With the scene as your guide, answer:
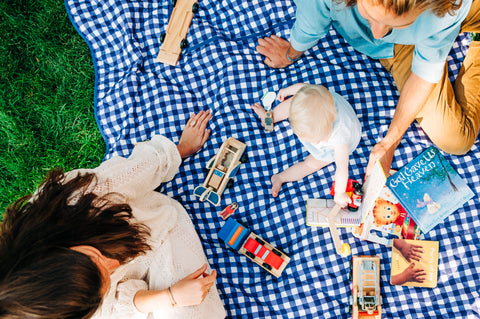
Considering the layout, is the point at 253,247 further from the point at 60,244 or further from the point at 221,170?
the point at 60,244

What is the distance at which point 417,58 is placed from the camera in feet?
5.50

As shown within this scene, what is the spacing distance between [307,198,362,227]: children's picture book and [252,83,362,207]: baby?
2.4 inches

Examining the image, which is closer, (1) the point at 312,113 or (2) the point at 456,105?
(1) the point at 312,113

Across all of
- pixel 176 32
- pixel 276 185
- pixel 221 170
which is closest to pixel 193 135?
pixel 221 170

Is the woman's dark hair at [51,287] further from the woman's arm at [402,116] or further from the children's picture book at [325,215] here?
the woman's arm at [402,116]

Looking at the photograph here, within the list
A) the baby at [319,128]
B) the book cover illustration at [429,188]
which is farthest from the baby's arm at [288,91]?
the book cover illustration at [429,188]

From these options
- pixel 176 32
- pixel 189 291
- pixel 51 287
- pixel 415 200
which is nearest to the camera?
pixel 51 287

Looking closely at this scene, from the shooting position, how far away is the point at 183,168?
6.68 feet

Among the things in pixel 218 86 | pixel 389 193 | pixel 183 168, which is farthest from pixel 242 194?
pixel 389 193

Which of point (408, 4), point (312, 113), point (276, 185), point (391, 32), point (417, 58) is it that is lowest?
point (276, 185)

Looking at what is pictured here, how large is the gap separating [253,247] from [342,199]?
0.49 m

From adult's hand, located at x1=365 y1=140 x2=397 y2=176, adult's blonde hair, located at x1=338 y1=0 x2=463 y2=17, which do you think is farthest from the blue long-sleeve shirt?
adult's hand, located at x1=365 y1=140 x2=397 y2=176

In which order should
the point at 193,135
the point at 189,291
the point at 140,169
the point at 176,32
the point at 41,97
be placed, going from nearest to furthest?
the point at 189,291 → the point at 140,169 → the point at 193,135 → the point at 176,32 → the point at 41,97

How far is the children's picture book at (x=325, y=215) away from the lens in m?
1.87
